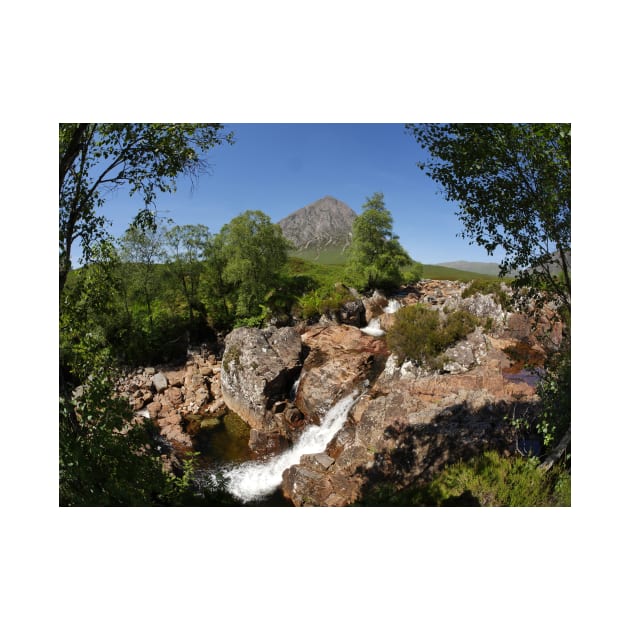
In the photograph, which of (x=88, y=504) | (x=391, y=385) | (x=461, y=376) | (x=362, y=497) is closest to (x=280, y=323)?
(x=391, y=385)

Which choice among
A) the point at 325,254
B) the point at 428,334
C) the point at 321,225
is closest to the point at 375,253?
the point at 325,254

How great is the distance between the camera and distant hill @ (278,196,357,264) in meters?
8.32

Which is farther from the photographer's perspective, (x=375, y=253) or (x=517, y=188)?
(x=375, y=253)

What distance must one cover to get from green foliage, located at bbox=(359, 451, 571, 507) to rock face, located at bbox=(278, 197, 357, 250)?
566 centimetres

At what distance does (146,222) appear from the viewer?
12.2ft

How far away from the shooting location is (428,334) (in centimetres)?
934

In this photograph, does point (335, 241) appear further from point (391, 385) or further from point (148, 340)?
point (148, 340)

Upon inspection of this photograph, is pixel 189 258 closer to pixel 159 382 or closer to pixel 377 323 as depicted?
pixel 159 382

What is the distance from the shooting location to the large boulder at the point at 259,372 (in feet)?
32.1

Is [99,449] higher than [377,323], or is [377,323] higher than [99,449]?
[377,323]

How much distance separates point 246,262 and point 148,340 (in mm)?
5238

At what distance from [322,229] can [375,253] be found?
315 cm

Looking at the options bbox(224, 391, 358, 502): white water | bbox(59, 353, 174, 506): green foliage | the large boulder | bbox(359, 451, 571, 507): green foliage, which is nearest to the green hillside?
the large boulder

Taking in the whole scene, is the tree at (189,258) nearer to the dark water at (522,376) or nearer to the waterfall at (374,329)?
the waterfall at (374,329)
